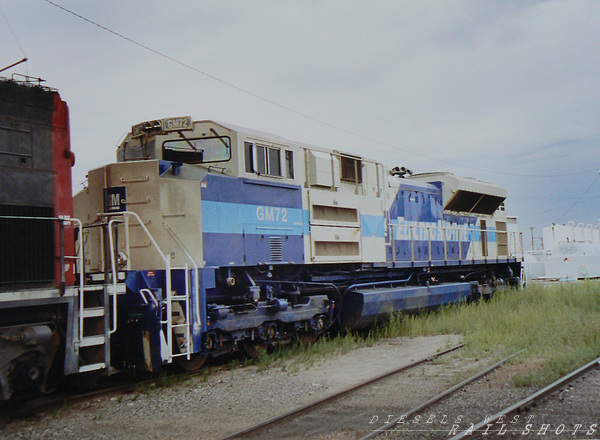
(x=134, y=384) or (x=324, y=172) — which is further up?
(x=324, y=172)

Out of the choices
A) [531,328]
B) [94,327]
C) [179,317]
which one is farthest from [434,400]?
[531,328]

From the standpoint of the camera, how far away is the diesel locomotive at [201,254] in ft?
20.7

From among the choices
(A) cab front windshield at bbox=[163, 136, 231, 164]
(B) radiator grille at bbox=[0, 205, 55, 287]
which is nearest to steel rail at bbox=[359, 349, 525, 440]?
(B) radiator grille at bbox=[0, 205, 55, 287]

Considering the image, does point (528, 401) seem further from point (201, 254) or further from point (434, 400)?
point (201, 254)

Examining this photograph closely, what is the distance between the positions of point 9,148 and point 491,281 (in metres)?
14.6

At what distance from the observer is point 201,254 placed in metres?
8.34

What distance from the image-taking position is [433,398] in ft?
21.7

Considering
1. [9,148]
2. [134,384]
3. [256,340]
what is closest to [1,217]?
[9,148]

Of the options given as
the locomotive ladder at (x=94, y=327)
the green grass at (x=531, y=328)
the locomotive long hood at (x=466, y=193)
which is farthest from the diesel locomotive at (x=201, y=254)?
the locomotive long hood at (x=466, y=193)

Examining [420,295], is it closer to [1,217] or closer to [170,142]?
[170,142]

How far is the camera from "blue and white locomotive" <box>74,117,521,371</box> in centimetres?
774

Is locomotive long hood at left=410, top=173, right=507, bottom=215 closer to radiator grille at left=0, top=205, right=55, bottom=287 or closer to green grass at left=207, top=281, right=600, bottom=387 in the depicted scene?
green grass at left=207, top=281, right=600, bottom=387

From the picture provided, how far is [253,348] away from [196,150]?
3.31 metres

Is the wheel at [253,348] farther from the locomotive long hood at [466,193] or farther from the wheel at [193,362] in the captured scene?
the locomotive long hood at [466,193]
